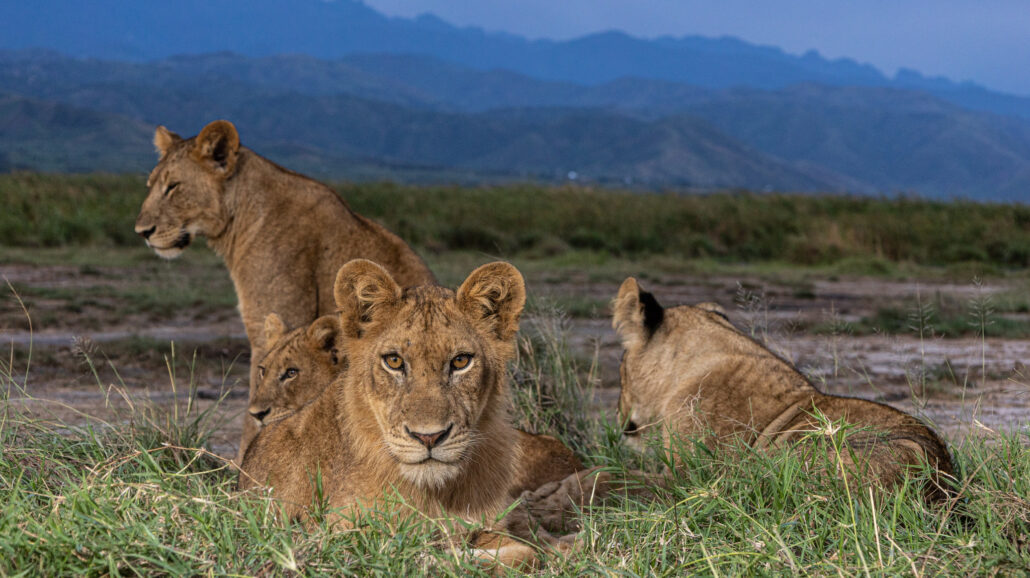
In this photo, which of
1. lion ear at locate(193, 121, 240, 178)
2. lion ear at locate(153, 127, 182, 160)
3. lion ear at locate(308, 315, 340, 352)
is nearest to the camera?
lion ear at locate(308, 315, 340, 352)

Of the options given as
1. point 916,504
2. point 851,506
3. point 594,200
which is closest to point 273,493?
point 851,506

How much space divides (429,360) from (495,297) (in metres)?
0.42

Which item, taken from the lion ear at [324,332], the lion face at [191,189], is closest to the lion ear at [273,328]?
the lion ear at [324,332]

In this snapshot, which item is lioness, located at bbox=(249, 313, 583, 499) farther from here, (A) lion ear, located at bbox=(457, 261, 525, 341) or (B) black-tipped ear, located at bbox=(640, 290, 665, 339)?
(A) lion ear, located at bbox=(457, 261, 525, 341)

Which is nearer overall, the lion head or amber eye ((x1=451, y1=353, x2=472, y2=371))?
amber eye ((x1=451, y1=353, x2=472, y2=371))

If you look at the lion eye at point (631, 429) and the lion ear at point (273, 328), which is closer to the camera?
the lion ear at point (273, 328)

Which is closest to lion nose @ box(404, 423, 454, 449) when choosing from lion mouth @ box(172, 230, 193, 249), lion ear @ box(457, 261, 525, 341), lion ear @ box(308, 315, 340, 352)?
lion ear @ box(457, 261, 525, 341)

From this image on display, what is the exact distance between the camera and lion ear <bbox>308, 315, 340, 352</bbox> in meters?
4.71

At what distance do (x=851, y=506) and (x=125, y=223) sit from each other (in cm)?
1998

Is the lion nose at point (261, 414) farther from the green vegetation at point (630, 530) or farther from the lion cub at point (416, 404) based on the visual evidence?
the lion cub at point (416, 404)

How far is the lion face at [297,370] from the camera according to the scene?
4.76 meters

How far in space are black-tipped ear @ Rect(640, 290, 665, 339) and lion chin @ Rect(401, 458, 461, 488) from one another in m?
1.90

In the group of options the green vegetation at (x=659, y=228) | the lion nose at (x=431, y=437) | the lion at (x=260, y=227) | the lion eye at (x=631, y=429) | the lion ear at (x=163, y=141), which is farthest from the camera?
the green vegetation at (x=659, y=228)

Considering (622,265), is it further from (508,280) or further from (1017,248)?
(508,280)
